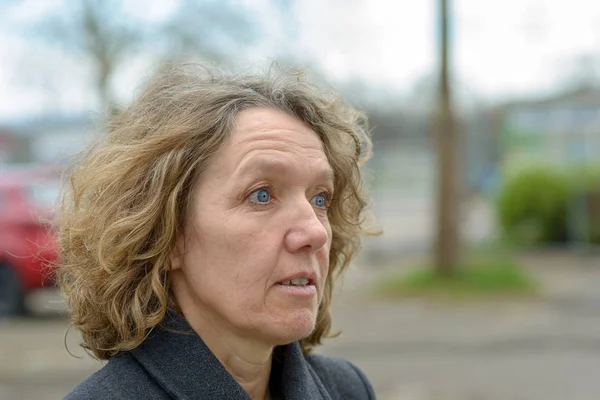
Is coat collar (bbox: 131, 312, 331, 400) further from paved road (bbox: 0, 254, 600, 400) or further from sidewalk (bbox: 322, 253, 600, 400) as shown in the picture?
sidewalk (bbox: 322, 253, 600, 400)

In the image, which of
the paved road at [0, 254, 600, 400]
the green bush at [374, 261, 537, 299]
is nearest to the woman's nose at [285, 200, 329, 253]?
the paved road at [0, 254, 600, 400]

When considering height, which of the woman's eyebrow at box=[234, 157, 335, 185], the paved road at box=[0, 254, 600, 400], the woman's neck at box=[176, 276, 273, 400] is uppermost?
the woman's eyebrow at box=[234, 157, 335, 185]

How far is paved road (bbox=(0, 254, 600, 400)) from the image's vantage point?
741cm

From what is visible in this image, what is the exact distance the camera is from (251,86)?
2180 mm

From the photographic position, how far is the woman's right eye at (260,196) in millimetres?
1988

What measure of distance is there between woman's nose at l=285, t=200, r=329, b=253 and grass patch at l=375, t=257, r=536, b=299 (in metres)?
9.77

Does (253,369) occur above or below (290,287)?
below

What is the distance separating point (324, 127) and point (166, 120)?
41cm

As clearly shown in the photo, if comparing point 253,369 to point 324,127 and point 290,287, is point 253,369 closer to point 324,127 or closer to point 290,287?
point 290,287

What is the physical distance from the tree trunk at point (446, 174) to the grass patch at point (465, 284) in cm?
25

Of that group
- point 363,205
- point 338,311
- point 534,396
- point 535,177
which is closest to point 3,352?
point 338,311

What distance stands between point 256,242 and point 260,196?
11cm

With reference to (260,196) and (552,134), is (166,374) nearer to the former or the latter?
(260,196)

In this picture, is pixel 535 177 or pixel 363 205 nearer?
pixel 363 205
